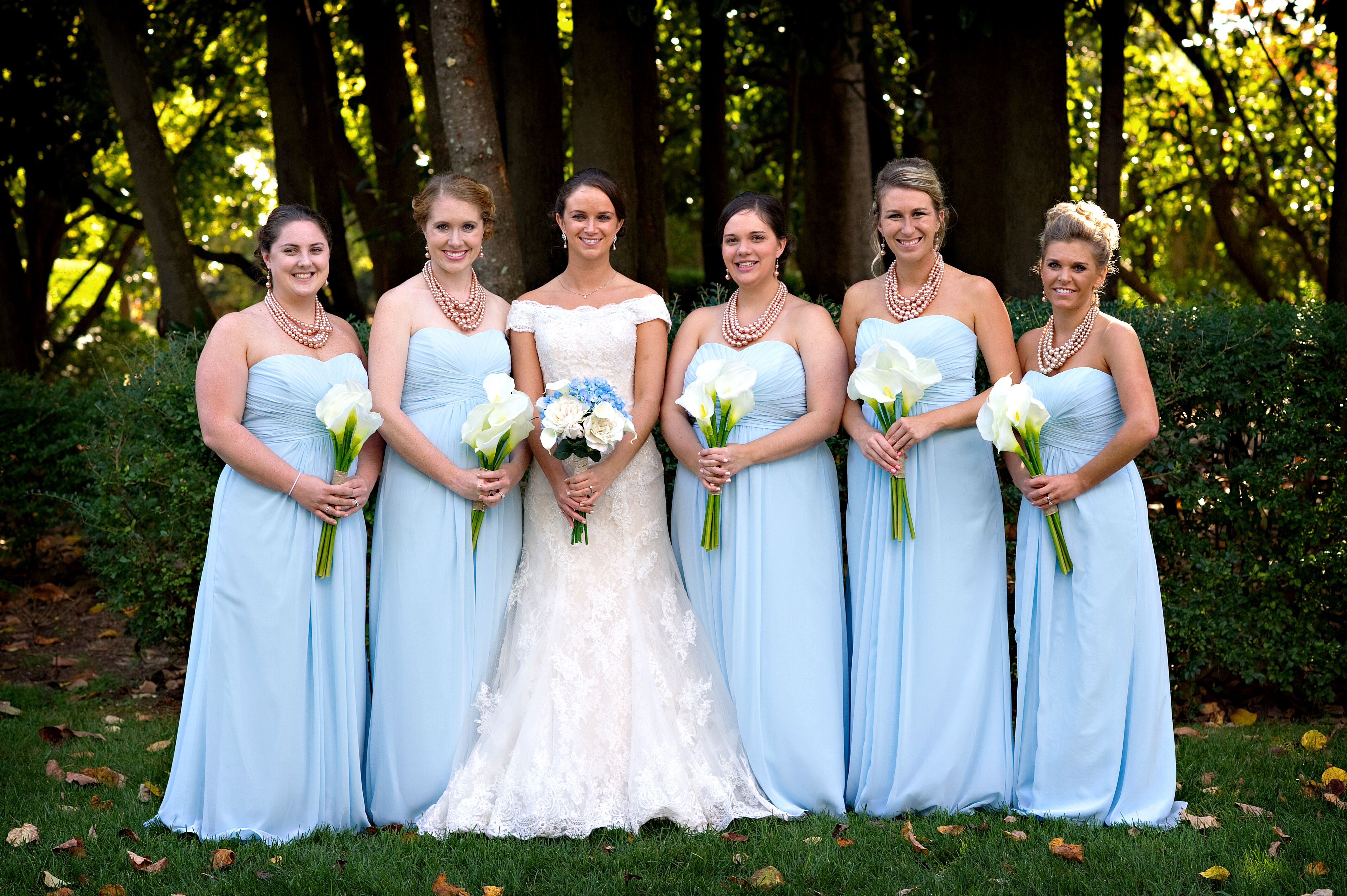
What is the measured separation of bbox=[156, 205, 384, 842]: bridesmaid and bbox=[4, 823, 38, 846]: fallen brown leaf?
0.44 meters

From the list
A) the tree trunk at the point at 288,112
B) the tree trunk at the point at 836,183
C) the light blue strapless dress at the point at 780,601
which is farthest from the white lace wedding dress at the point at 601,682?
the tree trunk at the point at 288,112

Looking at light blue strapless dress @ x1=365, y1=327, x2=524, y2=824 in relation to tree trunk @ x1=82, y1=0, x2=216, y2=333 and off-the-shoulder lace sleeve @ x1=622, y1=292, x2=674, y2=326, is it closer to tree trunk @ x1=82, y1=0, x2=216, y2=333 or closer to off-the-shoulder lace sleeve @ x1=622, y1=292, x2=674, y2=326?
off-the-shoulder lace sleeve @ x1=622, y1=292, x2=674, y2=326

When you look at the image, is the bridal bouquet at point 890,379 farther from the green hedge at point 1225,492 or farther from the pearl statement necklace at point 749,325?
the green hedge at point 1225,492

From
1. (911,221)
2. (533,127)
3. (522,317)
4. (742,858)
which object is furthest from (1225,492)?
(533,127)

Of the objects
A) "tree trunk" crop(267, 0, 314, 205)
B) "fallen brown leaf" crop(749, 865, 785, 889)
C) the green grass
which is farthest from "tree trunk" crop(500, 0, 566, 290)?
"fallen brown leaf" crop(749, 865, 785, 889)

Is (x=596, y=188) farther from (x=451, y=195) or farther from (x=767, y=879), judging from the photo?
(x=767, y=879)

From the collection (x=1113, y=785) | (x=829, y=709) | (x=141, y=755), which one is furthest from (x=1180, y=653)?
(x=141, y=755)

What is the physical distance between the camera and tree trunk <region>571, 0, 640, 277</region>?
26.3 feet

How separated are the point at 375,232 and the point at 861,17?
5.56 m

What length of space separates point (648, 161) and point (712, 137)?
93.3 inches

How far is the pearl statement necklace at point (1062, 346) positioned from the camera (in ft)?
15.1

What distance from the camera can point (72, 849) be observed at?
13.9 feet

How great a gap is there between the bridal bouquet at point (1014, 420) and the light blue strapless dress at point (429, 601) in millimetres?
2000

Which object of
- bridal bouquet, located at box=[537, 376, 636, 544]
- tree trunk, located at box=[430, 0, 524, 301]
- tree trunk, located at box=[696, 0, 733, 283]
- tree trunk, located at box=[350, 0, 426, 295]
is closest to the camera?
bridal bouquet, located at box=[537, 376, 636, 544]
